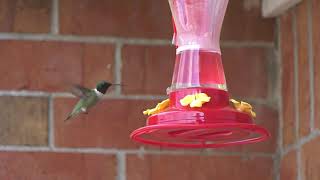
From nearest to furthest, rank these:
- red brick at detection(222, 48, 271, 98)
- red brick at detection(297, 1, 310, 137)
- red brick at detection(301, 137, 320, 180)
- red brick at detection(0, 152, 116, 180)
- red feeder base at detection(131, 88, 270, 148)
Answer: red feeder base at detection(131, 88, 270, 148)
red brick at detection(301, 137, 320, 180)
red brick at detection(297, 1, 310, 137)
red brick at detection(0, 152, 116, 180)
red brick at detection(222, 48, 271, 98)

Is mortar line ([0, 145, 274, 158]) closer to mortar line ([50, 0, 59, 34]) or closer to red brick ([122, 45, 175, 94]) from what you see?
red brick ([122, 45, 175, 94])

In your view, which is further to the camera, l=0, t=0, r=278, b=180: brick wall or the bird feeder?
l=0, t=0, r=278, b=180: brick wall

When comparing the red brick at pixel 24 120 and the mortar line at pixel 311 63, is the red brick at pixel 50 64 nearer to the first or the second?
the red brick at pixel 24 120

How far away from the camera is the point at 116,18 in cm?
279

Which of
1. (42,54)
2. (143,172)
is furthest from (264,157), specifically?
(42,54)

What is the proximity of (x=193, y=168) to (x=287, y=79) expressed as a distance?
0.39 metres

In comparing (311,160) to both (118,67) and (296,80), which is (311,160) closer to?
(296,80)

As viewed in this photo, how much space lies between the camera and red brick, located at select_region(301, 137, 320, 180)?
245 centimetres

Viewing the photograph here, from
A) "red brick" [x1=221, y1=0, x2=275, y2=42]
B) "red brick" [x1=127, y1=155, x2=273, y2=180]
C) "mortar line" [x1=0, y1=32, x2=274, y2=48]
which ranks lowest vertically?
"red brick" [x1=127, y1=155, x2=273, y2=180]

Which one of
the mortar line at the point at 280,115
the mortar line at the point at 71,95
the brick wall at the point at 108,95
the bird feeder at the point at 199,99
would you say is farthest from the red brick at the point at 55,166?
the bird feeder at the point at 199,99

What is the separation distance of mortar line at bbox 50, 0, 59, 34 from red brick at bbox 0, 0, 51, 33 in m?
0.01

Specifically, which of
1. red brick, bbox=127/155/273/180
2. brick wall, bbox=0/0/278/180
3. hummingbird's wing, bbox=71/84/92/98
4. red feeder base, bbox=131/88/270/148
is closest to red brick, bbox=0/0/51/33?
brick wall, bbox=0/0/278/180

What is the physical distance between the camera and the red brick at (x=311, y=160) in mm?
2447

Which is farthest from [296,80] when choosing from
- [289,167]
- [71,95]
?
[71,95]
